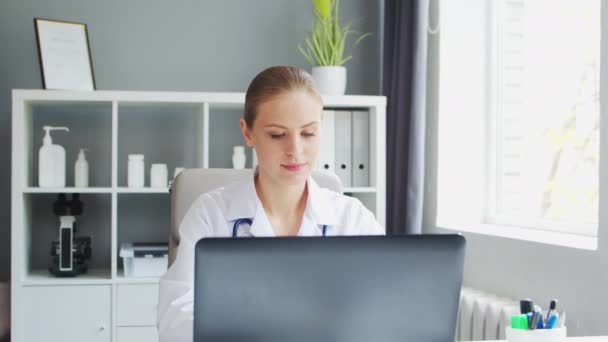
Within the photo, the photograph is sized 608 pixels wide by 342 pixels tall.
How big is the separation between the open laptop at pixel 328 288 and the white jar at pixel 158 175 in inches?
92.4

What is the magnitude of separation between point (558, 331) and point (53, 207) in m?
2.56

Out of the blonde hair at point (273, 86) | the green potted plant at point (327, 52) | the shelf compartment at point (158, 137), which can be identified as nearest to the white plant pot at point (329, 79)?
the green potted plant at point (327, 52)

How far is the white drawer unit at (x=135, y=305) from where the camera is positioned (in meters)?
3.05

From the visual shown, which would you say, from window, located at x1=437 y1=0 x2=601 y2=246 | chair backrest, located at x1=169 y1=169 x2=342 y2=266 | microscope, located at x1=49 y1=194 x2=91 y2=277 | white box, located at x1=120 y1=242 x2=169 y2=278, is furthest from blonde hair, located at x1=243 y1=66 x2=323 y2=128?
microscope, located at x1=49 y1=194 x2=91 y2=277

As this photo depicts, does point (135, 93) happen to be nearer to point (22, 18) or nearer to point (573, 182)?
point (22, 18)

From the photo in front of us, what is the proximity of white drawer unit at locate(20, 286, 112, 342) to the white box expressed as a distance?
0.13m

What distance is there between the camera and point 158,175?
3182 millimetres

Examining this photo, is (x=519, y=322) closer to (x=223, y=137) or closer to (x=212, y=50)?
(x=223, y=137)

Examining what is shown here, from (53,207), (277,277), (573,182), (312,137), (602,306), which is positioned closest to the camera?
(277,277)

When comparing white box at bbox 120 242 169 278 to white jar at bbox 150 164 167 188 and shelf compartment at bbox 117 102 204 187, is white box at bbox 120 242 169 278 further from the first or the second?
shelf compartment at bbox 117 102 204 187

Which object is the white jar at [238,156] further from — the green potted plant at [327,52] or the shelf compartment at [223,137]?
the green potted plant at [327,52]

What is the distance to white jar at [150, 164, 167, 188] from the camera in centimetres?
318

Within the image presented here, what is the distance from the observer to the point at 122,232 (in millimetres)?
3453

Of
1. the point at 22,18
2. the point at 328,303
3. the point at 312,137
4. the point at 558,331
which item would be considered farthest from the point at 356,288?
the point at 22,18
